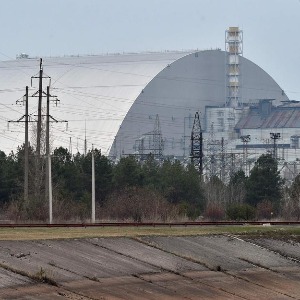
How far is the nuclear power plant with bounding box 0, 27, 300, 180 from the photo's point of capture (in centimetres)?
12162

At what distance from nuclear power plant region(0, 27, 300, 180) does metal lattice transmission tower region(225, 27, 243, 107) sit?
0.11 meters

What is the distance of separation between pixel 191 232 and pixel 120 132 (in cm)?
8897

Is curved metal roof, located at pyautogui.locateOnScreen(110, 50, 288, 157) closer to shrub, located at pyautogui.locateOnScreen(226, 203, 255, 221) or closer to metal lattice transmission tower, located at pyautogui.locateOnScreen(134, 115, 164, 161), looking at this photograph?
metal lattice transmission tower, located at pyautogui.locateOnScreen(134, 115, 164, 161)

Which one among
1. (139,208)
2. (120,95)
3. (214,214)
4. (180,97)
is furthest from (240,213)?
(180,97)

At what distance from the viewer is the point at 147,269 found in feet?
89.1

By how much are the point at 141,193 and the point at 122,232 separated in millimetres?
23785

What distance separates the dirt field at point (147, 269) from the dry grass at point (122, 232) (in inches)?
42.0

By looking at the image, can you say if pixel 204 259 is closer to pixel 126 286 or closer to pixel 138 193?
pixel 126 286

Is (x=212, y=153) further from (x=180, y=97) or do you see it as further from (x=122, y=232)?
(x=122, y=232)

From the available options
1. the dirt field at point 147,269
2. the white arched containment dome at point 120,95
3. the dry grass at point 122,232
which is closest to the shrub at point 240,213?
the dry grass at point 122,232

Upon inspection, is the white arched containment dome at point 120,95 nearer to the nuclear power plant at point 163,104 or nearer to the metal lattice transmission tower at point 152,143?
the nuclear power plant at point 163,104

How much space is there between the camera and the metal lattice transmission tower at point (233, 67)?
463 ft

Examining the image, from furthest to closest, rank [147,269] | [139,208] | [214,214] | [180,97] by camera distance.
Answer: [180,97]
[214,214]
[139,208]
[147,269]

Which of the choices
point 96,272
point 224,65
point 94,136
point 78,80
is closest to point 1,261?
point 96,272
